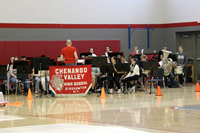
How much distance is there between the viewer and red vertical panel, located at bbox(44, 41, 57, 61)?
17.2 meters

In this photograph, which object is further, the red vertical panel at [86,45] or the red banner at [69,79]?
the red vertical panel at [86,45]

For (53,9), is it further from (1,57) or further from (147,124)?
(147,124)

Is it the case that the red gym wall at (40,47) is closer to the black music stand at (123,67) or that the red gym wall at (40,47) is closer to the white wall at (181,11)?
the white wall at (181,11)

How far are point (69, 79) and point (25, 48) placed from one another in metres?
5.51

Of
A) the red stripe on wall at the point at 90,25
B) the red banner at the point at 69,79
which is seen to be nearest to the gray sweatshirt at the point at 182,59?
the red stripe on wall at the point at 90,25

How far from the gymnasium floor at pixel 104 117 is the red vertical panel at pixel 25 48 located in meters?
7.13

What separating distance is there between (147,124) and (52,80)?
246 inches

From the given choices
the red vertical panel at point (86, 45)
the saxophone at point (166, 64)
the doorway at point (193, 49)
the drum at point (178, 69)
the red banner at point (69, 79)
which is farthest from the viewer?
the doorway at point (193, 49)

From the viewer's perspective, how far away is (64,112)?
860 centimetres

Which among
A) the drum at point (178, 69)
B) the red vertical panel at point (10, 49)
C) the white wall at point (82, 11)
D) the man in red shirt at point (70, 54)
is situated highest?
the white wall at point (82, 11)

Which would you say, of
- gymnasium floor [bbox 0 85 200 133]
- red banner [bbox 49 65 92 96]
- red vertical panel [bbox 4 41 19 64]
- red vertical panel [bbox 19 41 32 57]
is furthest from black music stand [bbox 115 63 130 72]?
red vertical panel [bbox 4 41 19 64]

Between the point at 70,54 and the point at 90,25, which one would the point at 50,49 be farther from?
the point at 70,54

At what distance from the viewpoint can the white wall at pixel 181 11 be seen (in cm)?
1753

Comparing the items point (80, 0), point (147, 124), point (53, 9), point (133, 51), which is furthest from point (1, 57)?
point (147, 124)
